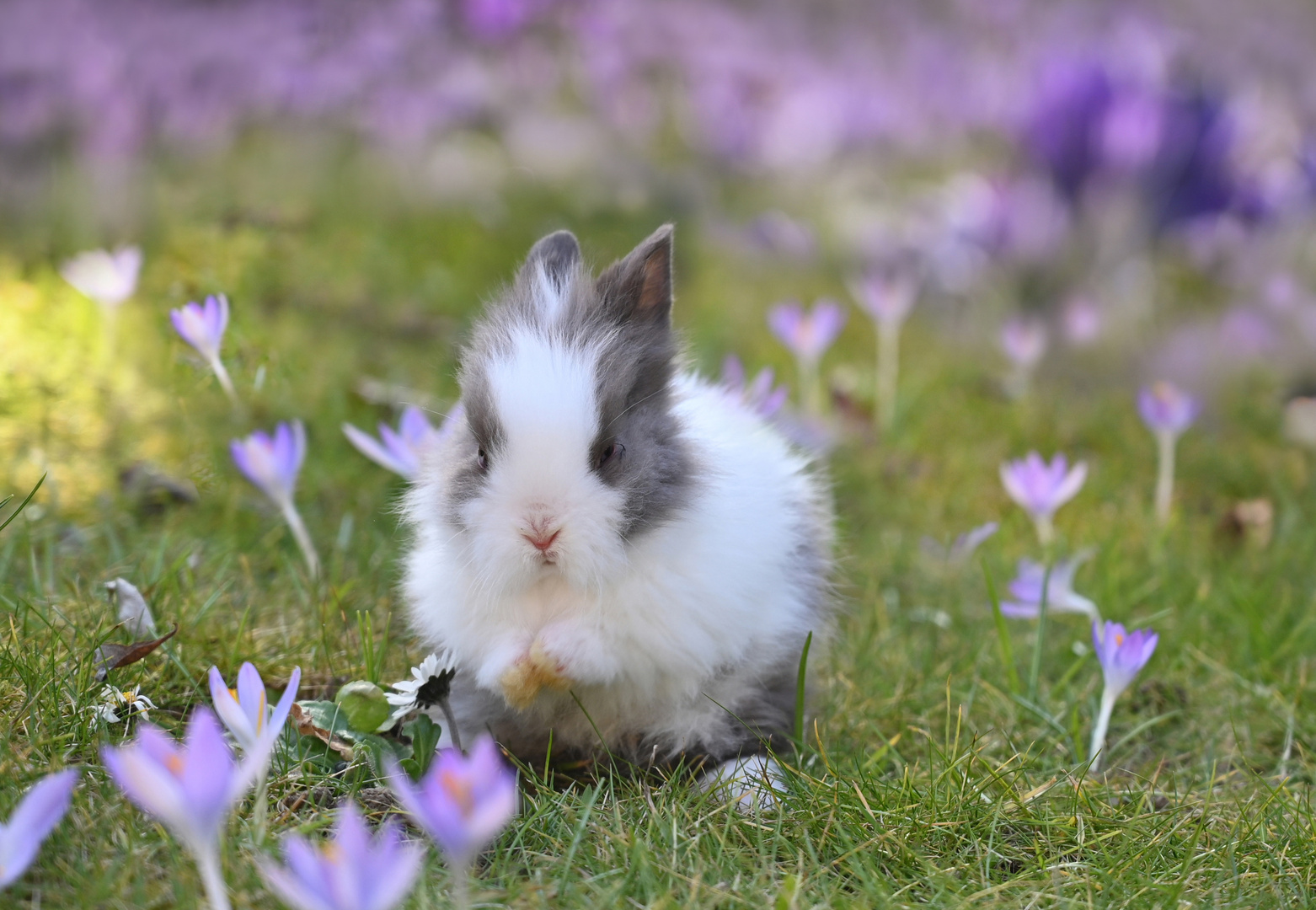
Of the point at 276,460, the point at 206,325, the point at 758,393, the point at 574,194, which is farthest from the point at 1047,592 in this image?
the point at 574,194

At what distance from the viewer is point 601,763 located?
8.58 ft

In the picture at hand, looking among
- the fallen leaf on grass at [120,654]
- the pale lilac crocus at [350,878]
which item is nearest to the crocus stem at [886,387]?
the fallen leaf on grass at [120,654]

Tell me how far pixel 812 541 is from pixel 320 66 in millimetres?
5083

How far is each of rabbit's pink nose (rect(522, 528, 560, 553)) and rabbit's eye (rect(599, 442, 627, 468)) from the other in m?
0.18

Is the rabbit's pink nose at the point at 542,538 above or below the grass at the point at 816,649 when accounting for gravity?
above

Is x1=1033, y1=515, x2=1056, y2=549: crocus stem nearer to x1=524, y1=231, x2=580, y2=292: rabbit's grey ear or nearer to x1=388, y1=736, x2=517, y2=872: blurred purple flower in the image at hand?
x1=524, y1=231, x2=580, y2=292: rabbit's grey ear

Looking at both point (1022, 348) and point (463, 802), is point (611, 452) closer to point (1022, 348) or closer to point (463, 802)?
point (463, 802)

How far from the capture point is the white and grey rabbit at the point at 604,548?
230 cm

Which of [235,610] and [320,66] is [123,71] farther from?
[235,610]

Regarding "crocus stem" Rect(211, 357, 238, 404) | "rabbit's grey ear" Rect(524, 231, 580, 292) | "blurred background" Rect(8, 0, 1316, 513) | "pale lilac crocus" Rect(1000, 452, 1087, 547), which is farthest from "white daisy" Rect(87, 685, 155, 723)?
"pale lilac crocus" Rect(1000, 452, 1087, 547)

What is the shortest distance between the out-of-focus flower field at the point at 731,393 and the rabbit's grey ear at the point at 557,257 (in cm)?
22

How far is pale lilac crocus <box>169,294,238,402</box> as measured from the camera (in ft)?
9.45

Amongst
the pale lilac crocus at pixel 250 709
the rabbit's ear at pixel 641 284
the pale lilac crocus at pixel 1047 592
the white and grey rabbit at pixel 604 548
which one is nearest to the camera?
the pale lilac crocus at pixel 250 709

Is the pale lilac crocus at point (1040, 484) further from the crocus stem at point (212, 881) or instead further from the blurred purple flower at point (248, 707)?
the crocus stem at point (212, 881)
